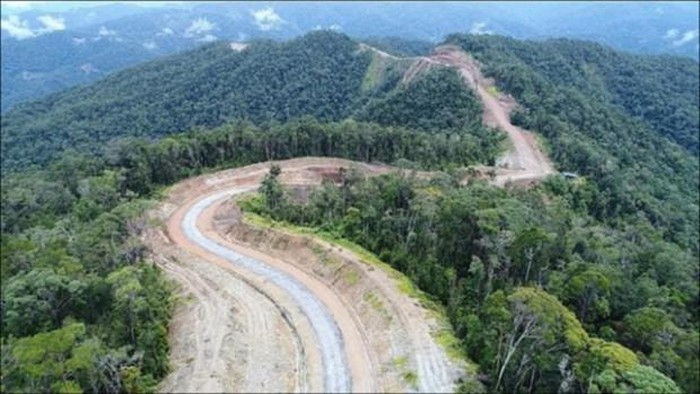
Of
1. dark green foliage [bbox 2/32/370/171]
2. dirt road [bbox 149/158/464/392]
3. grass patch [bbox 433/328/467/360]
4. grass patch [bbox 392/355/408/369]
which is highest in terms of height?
grass patch [bbox 433/328/467/360]

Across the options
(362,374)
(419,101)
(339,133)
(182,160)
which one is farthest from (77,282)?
(419,101)

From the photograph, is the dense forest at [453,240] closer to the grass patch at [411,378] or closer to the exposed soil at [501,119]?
the exposed soil at [501,119]

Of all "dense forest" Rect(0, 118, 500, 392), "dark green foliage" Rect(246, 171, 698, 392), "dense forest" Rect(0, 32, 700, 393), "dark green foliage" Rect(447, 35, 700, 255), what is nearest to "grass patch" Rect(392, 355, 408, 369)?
"dense forest" Rect(0, 32, 700, 393)

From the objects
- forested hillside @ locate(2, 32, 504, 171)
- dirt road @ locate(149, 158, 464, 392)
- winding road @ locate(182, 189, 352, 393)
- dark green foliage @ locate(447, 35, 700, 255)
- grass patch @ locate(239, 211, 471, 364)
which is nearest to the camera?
dirt road @ locate(149, 158, 464, 392)

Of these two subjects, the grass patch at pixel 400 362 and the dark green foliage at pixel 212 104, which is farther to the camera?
the dark green foliage at pixel 212 104

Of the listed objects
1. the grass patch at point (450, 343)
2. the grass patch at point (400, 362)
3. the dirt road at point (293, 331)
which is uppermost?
the grass patch at point (450, 343)

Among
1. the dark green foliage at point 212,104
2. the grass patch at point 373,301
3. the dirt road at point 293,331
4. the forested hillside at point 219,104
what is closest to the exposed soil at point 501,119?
the forested hillside at point 219,104

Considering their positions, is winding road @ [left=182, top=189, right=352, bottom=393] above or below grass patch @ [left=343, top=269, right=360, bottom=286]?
below

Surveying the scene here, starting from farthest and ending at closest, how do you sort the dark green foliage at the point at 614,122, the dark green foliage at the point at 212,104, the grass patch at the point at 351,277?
the dark green foliage at the point at 212,104, the dark green foliage at the point at 614,122, the grass patch at the point at 351,277

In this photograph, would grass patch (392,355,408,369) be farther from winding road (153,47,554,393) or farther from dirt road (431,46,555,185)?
dirt road (431,46,555,185)
